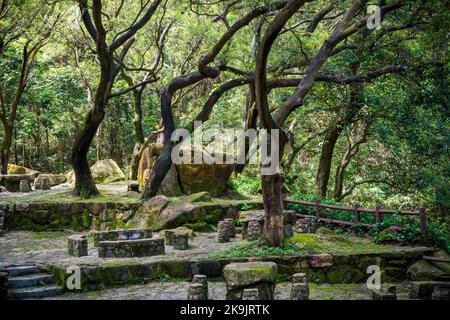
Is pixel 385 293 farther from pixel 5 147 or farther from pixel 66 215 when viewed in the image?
pixel 5 147

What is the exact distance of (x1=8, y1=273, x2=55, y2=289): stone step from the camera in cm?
1148

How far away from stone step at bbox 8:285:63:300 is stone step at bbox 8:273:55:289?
0.19 metres

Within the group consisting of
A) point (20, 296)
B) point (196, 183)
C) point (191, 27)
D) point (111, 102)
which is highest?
point (191, 27)

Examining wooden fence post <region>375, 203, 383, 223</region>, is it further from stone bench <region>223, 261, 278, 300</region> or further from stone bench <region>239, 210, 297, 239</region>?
stone bench <region>223, 261, 278, 300</region>

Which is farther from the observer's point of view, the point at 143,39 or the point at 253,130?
the point at 143,39

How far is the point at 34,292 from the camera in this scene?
1111 centimetres

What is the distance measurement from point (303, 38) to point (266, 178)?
7.69 meters

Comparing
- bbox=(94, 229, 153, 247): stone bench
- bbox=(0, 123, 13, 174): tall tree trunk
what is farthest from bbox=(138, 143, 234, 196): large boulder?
bbox=(0, 123, 13, 174): tall tree trunk

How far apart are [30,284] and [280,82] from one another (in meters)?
10.2

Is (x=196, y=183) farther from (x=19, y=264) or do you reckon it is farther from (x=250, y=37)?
(x=19, y=264)

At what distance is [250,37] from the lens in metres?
22.2

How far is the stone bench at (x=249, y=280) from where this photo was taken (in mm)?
9891

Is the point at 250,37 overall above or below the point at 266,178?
above
